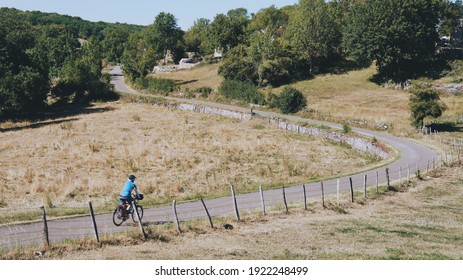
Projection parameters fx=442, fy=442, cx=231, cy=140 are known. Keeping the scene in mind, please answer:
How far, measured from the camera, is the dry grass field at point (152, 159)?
31.3 metres

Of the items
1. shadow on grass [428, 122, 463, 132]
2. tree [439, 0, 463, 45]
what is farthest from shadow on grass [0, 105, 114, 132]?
tree [439, 0, 463, 45]

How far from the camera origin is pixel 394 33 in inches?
3339

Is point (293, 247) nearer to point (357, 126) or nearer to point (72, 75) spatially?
point (357, 126)

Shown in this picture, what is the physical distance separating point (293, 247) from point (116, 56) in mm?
177851

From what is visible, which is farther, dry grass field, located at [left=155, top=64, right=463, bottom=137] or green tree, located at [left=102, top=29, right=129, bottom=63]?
green tree, located at [left=102, top=29, right=129, bottom=63]

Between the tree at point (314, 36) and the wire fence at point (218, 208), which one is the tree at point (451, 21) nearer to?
the tree at point (314, 36)

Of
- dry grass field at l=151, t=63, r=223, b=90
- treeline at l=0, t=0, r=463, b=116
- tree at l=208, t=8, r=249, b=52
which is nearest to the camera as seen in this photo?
treeline at l=0, t=0, r=463, b=116

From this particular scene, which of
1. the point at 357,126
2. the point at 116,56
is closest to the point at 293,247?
the point at 357,126

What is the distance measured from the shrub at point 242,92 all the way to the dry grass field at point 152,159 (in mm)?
12058

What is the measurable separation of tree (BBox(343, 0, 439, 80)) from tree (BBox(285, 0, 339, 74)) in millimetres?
7238

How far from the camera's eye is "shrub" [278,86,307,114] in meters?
69.2

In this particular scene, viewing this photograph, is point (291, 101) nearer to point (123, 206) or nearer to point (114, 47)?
point (123, 206)

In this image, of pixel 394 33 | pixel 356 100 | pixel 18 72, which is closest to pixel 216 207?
pixel 356 100

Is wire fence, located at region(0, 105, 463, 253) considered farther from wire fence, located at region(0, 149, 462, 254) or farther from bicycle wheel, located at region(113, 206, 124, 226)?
bicycle wheel, located at region(113, 206, 124, 226)
